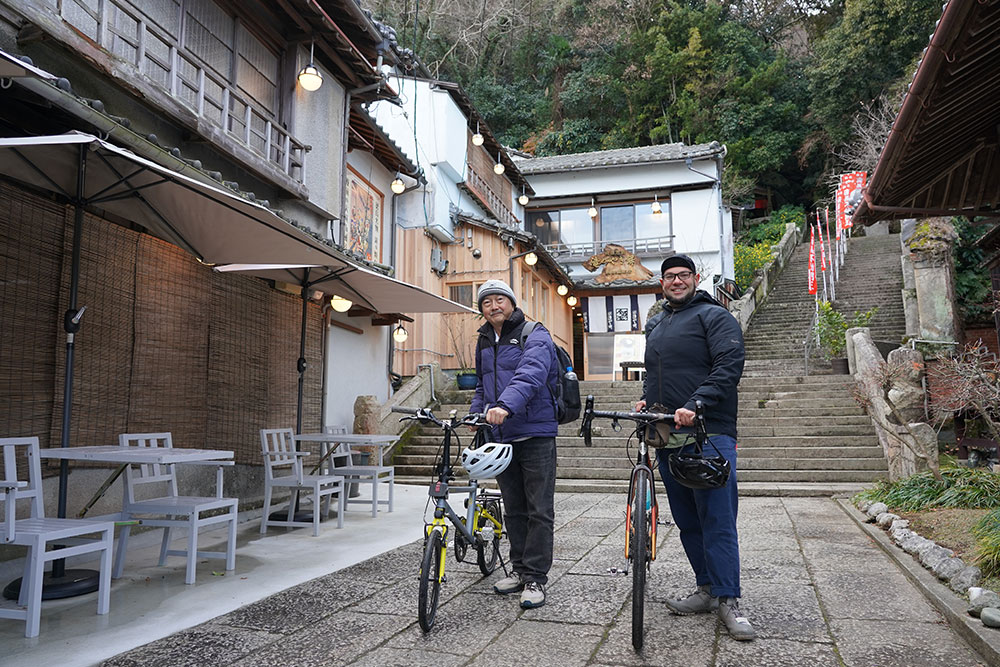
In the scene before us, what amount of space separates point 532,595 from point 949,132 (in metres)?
4.60

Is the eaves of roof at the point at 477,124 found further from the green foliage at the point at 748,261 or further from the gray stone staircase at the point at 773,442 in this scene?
the green foliage at the point at 748,261

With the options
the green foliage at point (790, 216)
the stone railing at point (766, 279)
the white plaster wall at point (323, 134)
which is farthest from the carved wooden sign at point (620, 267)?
the white plaster wall at point (323, 134)

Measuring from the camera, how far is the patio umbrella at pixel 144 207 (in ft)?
13.8

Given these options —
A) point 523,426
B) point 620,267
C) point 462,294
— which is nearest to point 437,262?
point 462,294

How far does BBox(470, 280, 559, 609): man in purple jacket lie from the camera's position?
3990mm

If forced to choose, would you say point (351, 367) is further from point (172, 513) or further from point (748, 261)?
point (748, 261)

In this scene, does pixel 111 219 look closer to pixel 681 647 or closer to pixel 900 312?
pixel 681 647

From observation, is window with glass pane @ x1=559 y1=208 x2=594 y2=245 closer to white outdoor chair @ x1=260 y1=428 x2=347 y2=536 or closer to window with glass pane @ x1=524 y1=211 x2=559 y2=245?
window with glass pane @ x1=524 y1=211 x2=559 y2=245

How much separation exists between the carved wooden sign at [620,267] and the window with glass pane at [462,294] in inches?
268

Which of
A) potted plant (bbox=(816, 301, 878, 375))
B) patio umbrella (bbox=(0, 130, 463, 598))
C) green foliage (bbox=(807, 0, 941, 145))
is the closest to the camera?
patio umbrella (bbox=(0, 130, 463, 598))

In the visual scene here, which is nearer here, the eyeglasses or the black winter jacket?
the black winter jacket

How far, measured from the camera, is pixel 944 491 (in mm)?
6820

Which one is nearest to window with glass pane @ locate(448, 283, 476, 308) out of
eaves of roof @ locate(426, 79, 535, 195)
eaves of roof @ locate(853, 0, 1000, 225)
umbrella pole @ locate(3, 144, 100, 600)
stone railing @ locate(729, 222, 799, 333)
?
eaves of roof @ locate(426, 79, 535, 195)

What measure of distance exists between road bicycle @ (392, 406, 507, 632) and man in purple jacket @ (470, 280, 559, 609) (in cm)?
22
